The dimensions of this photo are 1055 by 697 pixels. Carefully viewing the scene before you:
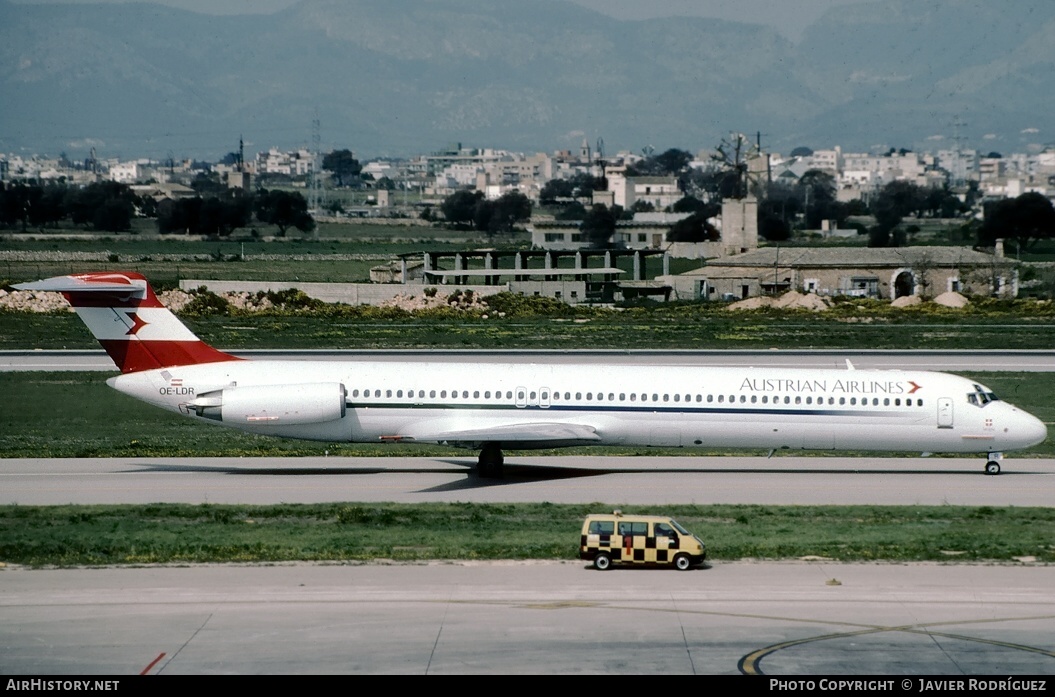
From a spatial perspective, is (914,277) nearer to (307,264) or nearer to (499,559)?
(307,264)

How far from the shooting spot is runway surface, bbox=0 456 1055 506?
3181 cm

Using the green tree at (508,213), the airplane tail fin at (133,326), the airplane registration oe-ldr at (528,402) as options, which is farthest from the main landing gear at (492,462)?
the green tree at (508,213)

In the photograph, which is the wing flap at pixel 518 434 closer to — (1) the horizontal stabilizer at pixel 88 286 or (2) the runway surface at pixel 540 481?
(2) the runway surface at pixel 540 481

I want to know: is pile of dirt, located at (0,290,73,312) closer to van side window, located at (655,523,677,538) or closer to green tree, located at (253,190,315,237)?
green tree, located at (253,190,315,237)

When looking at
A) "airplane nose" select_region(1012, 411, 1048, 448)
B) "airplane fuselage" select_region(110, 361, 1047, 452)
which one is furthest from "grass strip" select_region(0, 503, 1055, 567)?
"airplane nose" select_region(1012, 411, 1048, 448)

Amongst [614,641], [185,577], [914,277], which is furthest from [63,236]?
[614,641]

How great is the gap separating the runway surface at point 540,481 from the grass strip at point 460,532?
1.53 m

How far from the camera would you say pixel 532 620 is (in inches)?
823

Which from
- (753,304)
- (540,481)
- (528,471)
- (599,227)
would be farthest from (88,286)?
(599,227)

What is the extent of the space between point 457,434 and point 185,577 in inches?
456

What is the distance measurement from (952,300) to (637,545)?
209ft

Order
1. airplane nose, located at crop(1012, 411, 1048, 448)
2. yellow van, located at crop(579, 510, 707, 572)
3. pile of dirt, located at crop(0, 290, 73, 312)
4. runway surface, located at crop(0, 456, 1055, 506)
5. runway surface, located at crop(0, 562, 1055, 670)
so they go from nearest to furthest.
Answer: runway surface, located at crop(0, 562, 1055, 670)
yellow van, located at crop(579, 510, 707, 572)
runway surface, located at crop(0, 456, 1055, 506)
airplane nose, located at crop(1012, 411, 1048, 448)
pile of dirt, located at crop(0, 290, 73, 312)

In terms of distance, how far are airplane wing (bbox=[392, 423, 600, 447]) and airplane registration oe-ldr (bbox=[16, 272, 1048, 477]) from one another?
0.06 metres

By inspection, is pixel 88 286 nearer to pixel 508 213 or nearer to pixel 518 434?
pixel 518 434
